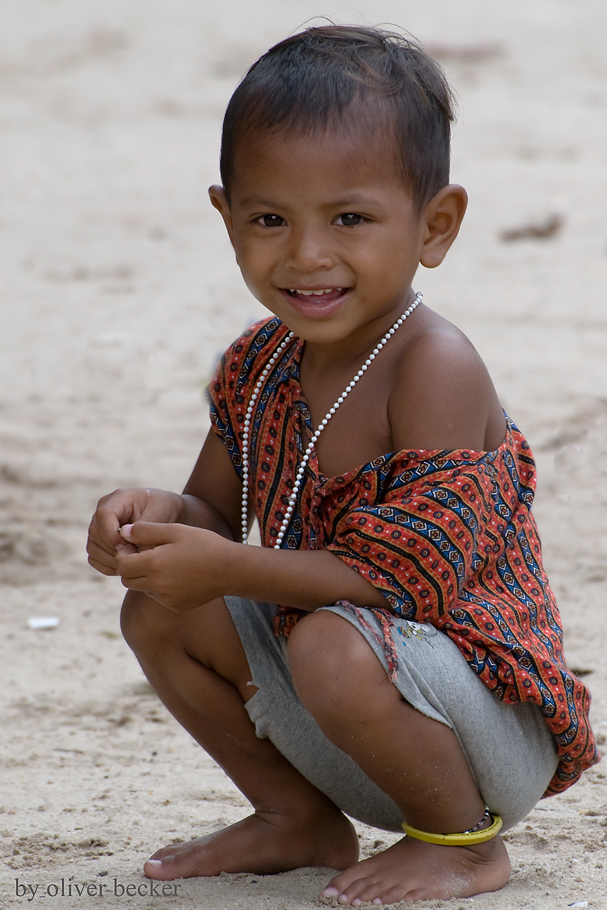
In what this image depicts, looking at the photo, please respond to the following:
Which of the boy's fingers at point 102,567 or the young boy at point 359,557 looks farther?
the boy's fingers at point 102,567

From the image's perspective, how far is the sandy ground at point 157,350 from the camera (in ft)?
7.20

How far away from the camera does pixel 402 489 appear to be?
178 centimetres

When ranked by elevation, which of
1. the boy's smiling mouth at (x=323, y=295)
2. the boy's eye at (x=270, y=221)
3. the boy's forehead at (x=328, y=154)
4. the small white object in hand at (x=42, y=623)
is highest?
the boy's forehead at (x=328, y=154)

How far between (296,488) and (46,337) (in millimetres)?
3847

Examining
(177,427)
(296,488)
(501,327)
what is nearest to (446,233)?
(296,488)

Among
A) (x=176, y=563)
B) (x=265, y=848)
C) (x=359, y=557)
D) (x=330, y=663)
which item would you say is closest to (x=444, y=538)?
(x=359, y=557)

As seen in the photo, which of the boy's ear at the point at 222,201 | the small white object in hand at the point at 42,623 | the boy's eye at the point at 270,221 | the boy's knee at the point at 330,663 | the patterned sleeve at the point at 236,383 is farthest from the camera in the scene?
the small white object in hand at the point at 42,623

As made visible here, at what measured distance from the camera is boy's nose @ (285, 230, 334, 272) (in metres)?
1.78

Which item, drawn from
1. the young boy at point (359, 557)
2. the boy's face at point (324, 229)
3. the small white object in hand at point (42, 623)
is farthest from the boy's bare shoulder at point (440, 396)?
the small white object in hand at point (42, 623)

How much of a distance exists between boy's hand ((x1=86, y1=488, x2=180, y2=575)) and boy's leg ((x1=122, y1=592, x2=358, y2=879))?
0.13 metres

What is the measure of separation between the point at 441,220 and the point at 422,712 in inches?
30.5

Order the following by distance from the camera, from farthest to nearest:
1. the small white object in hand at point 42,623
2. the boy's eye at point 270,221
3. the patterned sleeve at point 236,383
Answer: the small white object in hand at point 42,623 < the patterned sleeve at point 236,383 < the boy's eye at point 270,221

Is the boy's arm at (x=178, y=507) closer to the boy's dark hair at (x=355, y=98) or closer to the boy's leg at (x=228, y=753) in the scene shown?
the boy's leg at (x=228, y=753)

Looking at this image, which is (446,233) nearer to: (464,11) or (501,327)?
(501,327)
